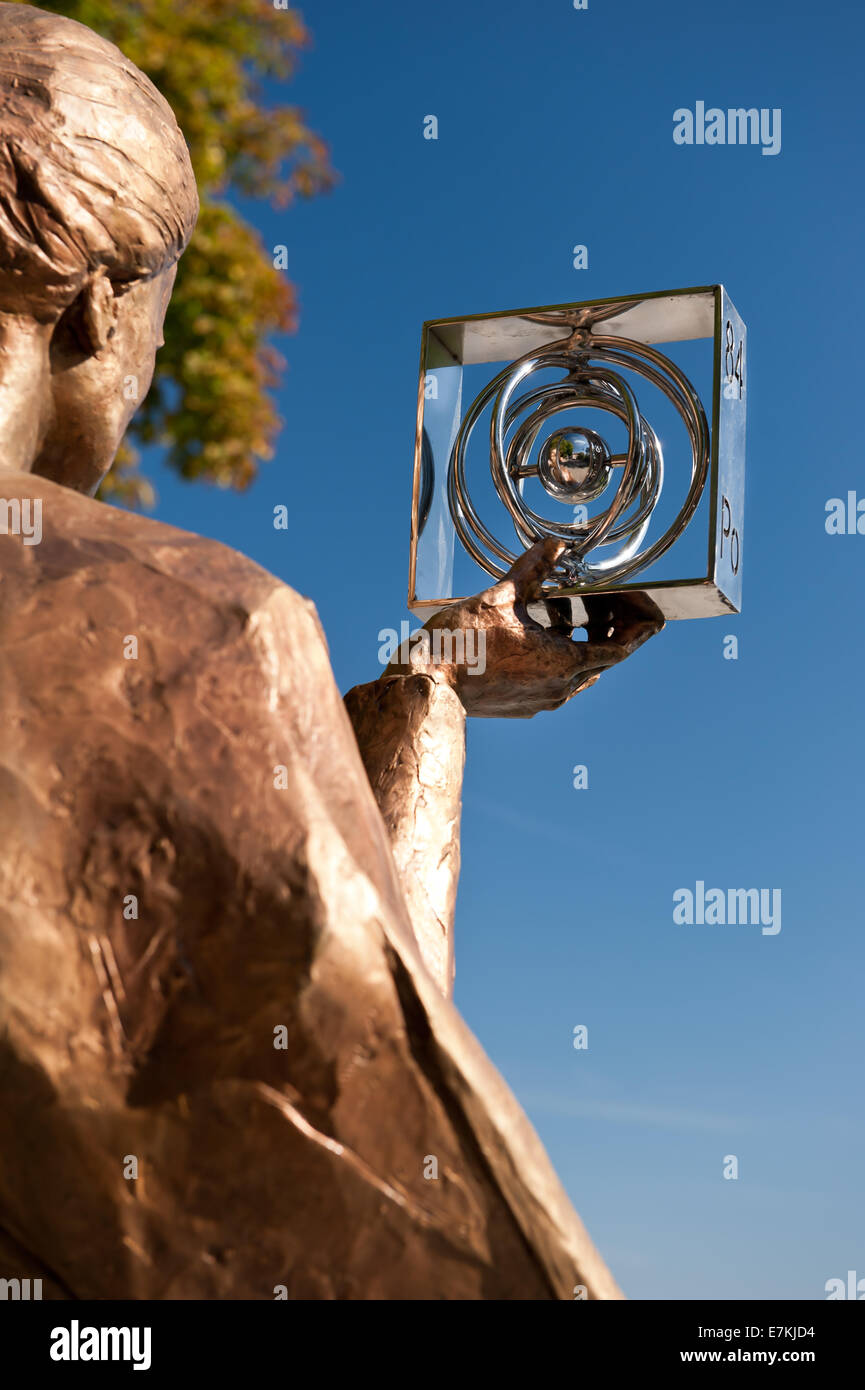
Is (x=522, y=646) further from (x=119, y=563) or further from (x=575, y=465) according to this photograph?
(x=119, y=563)

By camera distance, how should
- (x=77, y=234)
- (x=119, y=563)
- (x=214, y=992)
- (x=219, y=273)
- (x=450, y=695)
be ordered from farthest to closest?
(x=219, y=273)
(x=450, y=695)
(x=77, y=234)
(x=119, y=563)
(x=214, y=992)

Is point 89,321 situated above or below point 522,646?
above

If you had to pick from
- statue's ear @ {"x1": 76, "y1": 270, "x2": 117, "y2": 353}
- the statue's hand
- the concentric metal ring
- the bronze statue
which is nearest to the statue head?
statue's ear @ {"x1": 76, "y1": 270, "x2": 117, "y2": 353}

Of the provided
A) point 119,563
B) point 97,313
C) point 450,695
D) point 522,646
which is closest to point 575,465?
point 522,646

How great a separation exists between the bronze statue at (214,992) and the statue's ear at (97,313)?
51 centimetres

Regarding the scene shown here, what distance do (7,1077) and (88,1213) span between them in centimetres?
19

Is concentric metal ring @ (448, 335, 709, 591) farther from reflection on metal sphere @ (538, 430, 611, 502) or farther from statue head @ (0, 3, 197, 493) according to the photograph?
statue head @ (0, 3, 197, 493)

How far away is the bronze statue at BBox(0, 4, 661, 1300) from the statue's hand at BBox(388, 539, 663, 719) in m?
1.38

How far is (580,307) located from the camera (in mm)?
3963

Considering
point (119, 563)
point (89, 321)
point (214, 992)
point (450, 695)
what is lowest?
point (214, 992)

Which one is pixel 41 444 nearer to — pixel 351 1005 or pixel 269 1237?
A: pixel 351 1005

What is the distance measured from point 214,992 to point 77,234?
1.18m

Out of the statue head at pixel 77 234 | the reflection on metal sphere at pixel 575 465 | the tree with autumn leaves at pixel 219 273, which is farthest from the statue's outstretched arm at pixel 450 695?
the tree with autumn leaves at pixel 219 273

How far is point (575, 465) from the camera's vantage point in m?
4.00
